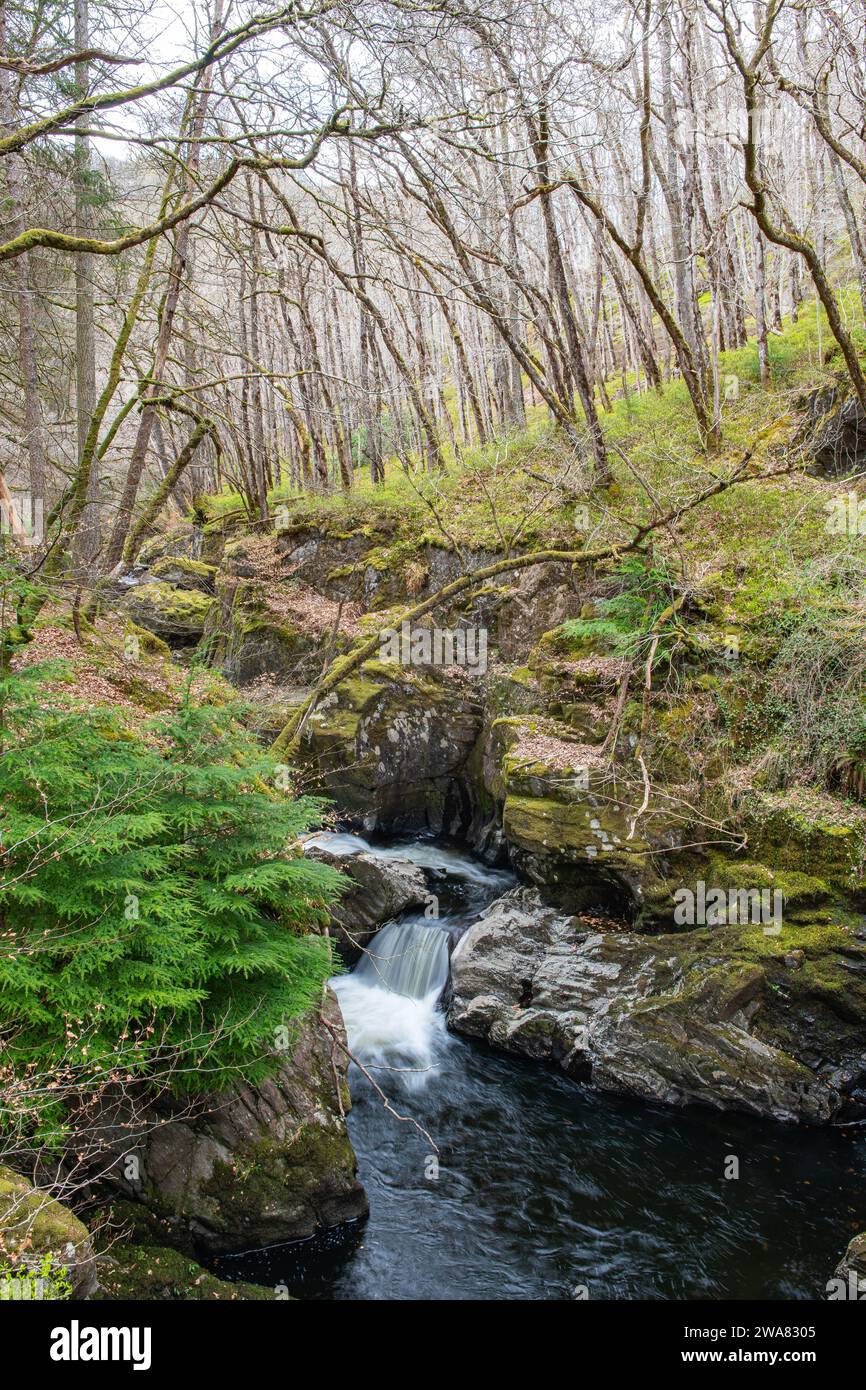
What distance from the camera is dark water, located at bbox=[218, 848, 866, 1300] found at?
16.1 feet

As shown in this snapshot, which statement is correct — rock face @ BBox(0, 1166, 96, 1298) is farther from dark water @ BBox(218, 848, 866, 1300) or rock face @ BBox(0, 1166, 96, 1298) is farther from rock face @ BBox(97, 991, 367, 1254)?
dark water @ BBox(218, 848, 866, 1300)

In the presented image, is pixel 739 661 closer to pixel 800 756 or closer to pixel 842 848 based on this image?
pixel 800 756

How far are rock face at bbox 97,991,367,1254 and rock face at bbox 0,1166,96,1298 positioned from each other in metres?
0.79

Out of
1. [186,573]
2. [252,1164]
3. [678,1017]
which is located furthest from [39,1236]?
[186,573]

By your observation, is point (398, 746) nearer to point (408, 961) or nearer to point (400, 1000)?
point (408, 961)

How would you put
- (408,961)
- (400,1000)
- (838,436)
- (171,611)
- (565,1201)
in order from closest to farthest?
(565,1201) → (400,1000) → (408,961) → (838,436) → (171,611)

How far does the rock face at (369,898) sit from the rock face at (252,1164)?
9.36 feet

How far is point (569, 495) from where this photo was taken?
38.0 feet

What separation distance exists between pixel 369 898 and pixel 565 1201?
3929 millimetres

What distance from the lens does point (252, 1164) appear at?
16.6 feet
